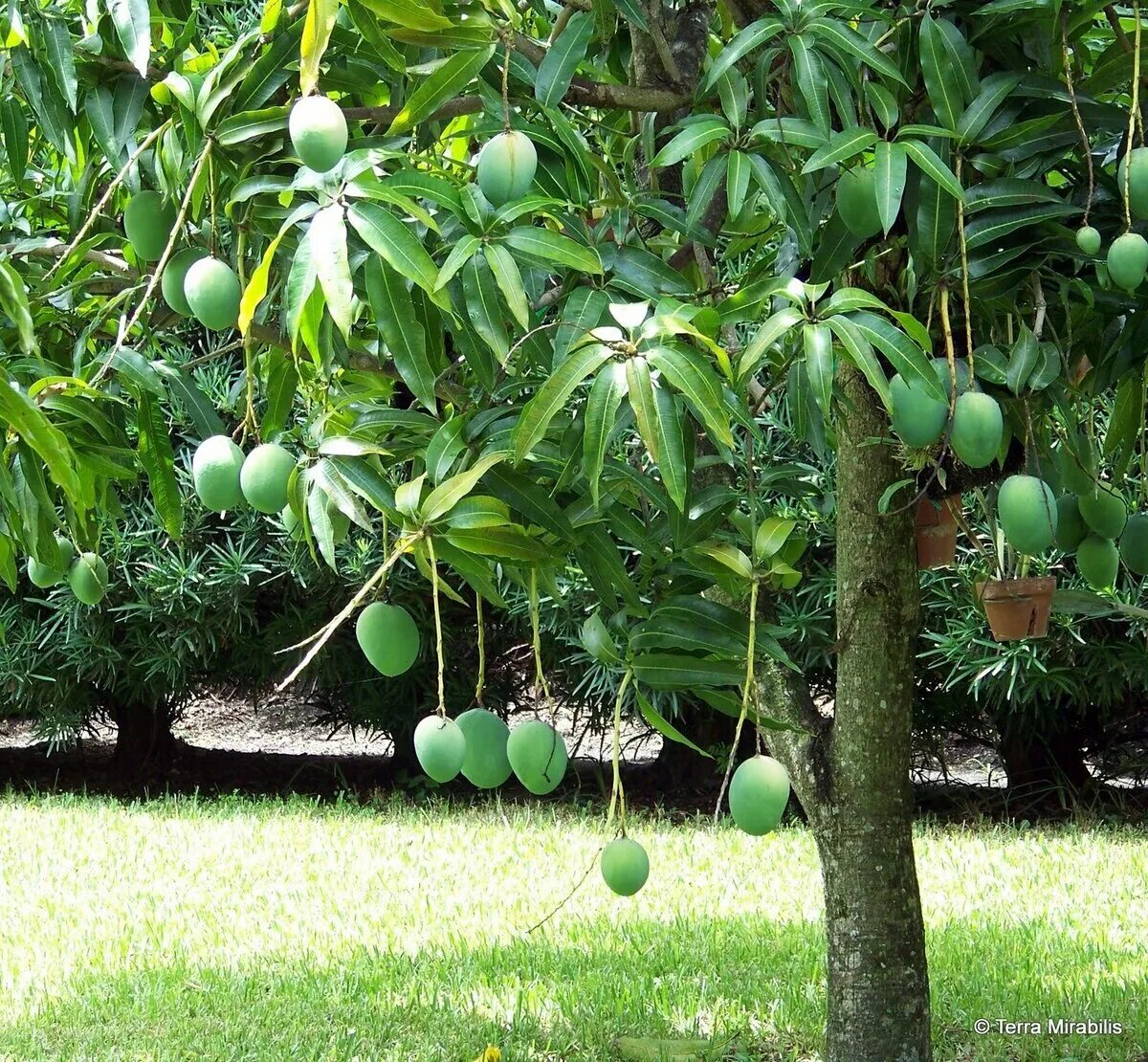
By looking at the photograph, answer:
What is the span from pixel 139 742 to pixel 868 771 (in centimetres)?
444

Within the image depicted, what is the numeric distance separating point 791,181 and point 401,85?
1.27 feet

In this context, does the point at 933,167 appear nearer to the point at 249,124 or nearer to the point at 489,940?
the point at 249,124

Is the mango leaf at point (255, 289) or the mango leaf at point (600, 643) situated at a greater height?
the mango leaf at point (255, 289)

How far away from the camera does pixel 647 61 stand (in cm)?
154

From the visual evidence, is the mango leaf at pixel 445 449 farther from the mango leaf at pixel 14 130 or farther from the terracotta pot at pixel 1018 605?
the terracotta pot at pixel 1018 605

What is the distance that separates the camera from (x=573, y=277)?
4.08ft

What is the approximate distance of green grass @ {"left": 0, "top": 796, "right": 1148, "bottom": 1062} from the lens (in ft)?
7.51

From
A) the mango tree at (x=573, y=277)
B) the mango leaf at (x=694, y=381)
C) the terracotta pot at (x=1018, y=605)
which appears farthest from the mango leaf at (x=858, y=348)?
the terracotta pot at (x=1018, y=605)

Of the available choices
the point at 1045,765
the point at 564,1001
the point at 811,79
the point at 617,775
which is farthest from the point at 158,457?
the point at 1045,765

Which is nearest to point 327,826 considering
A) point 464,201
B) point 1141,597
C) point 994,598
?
point 1141,597

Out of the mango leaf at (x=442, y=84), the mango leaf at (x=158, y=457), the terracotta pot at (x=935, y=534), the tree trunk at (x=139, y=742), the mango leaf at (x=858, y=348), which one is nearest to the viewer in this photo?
the mango leaf at (x=858, y=348)

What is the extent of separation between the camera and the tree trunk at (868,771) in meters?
1.73

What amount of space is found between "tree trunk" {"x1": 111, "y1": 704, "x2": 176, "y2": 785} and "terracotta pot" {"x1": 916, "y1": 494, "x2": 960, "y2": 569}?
4.41 m

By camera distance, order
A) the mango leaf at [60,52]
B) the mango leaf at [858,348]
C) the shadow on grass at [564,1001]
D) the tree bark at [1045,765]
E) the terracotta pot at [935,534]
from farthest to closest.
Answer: the tree bark at [1045,765] < the shadow on grass at [564,1001] < the terracotta pot at [935,534] < the mango leaf at [60,52] < the mango leaf at [858,348]
